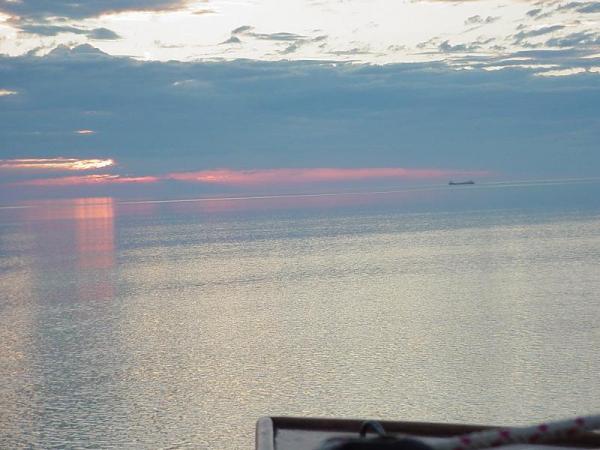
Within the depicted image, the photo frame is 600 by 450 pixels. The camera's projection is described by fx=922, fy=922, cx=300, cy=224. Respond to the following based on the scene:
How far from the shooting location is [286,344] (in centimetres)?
1602

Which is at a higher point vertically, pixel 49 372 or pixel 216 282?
pixel 49 372

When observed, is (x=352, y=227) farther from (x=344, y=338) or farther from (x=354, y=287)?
(x=344, y=338)

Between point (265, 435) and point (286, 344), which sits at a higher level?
point (265, 435)

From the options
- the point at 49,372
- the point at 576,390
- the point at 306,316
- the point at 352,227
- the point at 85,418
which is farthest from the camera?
the point at 352,227

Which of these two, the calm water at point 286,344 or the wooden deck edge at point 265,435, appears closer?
the wooden deck edge at point 265,435

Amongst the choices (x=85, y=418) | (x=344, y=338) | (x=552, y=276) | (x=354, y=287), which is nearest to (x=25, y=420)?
(x=85, y=418)

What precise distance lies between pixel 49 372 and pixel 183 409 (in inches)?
131

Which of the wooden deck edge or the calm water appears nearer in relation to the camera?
the wooden deck edge

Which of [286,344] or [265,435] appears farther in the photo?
[286,344]

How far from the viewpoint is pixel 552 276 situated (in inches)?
1016

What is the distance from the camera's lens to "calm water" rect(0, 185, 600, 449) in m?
11.6

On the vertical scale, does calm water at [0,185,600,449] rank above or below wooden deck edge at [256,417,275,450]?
below

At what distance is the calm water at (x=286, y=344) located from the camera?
11.6m

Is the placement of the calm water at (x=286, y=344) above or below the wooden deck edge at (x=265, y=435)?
below
